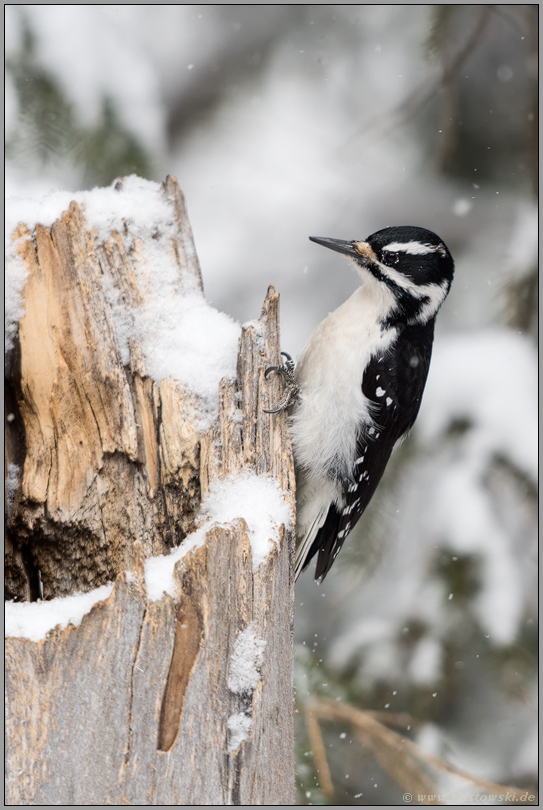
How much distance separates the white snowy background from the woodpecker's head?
0.75 meters

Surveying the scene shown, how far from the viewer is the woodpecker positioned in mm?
1732

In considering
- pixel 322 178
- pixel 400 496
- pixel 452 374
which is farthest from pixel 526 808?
pixel 322 178

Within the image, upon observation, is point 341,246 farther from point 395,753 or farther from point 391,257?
point 395,753

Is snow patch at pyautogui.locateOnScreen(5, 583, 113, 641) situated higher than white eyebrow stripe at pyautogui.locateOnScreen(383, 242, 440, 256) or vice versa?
white eyebrow stripe at pyautogui.locateOnScreen(383, 242, 440, 256)

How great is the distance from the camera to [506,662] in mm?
2176

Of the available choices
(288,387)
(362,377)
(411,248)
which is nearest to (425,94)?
(411,248)

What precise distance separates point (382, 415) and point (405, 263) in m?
0.47

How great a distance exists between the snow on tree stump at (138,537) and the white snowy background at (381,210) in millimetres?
676

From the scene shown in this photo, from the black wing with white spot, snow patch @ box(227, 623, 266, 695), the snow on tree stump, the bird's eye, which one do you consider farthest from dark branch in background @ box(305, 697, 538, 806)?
the bird's eye

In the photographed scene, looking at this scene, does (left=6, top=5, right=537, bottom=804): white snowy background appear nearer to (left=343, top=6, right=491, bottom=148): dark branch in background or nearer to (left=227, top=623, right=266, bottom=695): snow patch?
(left=343, top=6, right=491, bottom=148): dark branch in background

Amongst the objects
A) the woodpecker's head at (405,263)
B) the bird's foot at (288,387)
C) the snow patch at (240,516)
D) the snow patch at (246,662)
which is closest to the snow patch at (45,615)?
the snow patch at (240,516)

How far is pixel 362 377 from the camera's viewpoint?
1.75 metres

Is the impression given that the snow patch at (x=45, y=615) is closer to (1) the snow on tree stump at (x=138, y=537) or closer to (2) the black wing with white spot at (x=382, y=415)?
(1) the snow on tree stump at (x=138, y=537)

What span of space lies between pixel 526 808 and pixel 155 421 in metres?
1.93
